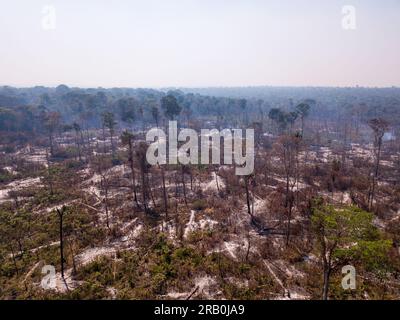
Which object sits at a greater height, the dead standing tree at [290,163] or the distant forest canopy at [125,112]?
the distant forest canopy at [125,112]

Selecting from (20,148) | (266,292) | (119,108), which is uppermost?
(119,108)

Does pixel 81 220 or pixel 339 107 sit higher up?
pixel 339 107

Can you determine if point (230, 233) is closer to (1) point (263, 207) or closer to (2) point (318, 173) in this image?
(1) point (263, 207)

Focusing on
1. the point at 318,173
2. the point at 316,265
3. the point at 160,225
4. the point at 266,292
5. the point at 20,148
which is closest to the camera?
the point at 266,292

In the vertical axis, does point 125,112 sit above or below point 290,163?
above

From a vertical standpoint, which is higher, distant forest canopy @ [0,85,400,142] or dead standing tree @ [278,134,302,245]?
distant forest canopy @ [0,85,400,142]

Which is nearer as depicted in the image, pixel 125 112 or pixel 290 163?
pixel 290 163

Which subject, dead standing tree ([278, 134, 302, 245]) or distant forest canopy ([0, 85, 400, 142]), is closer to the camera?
dead standing tree ([278, 134, 302, 245])

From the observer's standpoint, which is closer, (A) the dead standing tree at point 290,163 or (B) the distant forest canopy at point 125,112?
(A) the dead standing tree at point 290,163

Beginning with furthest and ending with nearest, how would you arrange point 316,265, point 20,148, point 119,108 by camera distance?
point 119,108, point 20,148, point 316,265

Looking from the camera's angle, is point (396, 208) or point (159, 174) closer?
point (396, 208)

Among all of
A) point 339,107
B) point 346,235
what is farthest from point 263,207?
point 339,107
